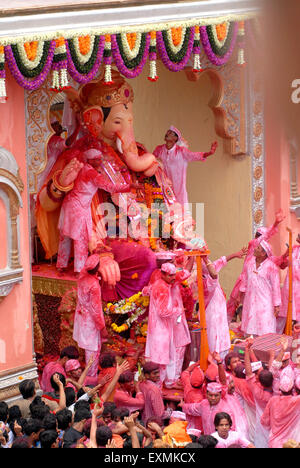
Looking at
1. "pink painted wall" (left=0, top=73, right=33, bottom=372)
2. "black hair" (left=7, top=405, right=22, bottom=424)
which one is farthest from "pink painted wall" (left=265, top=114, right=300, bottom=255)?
"black hair" (left=7, top=405, right=22, bottom=424)

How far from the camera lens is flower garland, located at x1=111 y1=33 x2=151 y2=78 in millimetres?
7203

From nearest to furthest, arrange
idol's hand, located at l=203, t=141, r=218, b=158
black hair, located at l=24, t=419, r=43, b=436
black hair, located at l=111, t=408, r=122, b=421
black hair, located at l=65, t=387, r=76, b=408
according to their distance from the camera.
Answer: black hair, located at l=24, t=419, r=43, b=436 → black hair, located at l=111, t=408, r=122, b=421 → black hair, located at l=65, t=387, r=76, b=408 → idol's hand, located at l=203, t=141, r=218, b=158

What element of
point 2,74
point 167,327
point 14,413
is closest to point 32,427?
point 14,413

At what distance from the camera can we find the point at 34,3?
273 inches

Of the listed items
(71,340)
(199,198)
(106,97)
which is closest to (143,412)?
(71,340)

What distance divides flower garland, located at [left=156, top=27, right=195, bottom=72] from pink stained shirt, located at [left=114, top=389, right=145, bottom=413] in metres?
3.54

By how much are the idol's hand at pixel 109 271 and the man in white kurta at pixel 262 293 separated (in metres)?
1.77

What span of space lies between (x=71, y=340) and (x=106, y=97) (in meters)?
2.87

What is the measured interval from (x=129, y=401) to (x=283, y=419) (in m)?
1.55

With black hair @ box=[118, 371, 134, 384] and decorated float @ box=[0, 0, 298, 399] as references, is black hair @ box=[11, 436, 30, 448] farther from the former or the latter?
decorated float @ box=[0, 0, 298, 399]

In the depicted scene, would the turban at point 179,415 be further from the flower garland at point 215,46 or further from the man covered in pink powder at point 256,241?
the flower garland at point 215,46

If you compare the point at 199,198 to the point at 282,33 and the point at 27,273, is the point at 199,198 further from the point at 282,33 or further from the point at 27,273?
the point at 282,33

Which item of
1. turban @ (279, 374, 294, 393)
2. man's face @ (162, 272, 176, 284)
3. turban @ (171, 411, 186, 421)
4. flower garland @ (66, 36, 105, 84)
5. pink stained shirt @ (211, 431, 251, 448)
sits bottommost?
turban @ (171, 411, 186, 421)

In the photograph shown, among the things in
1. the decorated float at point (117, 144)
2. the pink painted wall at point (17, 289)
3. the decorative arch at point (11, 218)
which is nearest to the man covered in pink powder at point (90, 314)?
the decorated float at point (117, 144)
